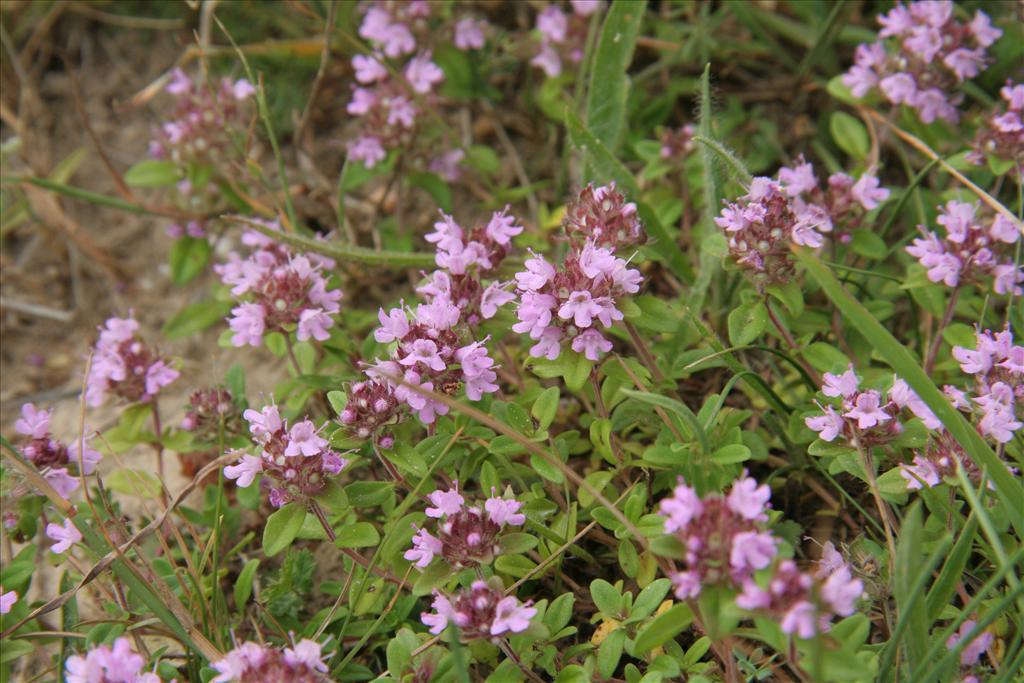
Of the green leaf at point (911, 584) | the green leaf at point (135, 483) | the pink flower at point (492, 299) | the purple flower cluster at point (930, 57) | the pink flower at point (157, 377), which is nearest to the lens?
the green leaf at point (911, 584)

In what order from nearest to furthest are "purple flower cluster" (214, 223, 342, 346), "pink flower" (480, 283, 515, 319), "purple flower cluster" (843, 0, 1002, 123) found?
"pink flower" (480, 283, 515, 319), "purple flower cluster" (214, 223, 342, 346), "purple flower cluster" (843, 0, 1002, 123)

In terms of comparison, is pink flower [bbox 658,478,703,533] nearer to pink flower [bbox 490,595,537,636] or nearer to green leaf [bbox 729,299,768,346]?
pink flower [bbox 490,595,537,636]

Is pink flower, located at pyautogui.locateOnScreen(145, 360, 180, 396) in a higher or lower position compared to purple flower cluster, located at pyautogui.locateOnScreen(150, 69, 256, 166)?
lower

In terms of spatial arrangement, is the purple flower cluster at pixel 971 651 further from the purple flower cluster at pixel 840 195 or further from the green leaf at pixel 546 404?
the purple flower cluster at pixel 840 195

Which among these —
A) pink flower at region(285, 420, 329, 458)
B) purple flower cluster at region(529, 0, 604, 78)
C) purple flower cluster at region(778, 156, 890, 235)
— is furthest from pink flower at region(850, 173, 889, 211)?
pink flower at region(285, 420, 329, 458)

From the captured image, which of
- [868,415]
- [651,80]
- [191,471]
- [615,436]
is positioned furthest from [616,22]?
[191,471]

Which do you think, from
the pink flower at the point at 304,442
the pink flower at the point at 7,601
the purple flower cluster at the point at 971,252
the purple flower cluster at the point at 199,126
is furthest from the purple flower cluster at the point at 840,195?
the pink flower at the point at 7,601

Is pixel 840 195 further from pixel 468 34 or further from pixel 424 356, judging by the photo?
pixel 468 34
